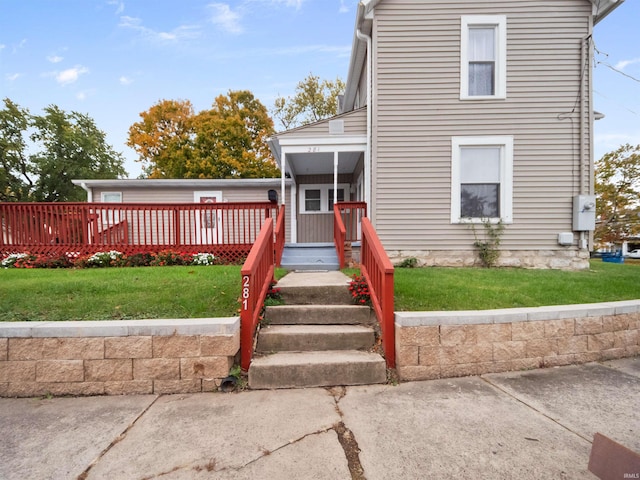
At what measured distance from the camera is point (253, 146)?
22.5 m

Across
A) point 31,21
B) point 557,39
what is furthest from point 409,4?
point 31,21

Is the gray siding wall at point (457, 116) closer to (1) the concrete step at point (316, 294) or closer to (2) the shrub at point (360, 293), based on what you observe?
(2) the shrub at point (360, 293)

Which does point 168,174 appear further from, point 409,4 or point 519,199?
point 519,199

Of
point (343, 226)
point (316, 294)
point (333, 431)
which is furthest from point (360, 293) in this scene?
point (343, 226)

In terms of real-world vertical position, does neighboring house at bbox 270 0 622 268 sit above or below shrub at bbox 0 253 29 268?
above

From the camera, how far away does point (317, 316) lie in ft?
11.4

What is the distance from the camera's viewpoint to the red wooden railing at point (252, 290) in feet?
9.34

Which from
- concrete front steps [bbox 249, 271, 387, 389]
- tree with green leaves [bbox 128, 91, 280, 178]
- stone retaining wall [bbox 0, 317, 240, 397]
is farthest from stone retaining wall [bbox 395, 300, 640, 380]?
tree with green leaves [bbox 128, 91, 280, 178]

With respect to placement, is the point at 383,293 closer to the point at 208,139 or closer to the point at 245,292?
the point at 245,292

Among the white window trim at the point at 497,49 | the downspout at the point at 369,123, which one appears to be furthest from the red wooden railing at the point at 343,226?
the white window trim at the point at 497,49

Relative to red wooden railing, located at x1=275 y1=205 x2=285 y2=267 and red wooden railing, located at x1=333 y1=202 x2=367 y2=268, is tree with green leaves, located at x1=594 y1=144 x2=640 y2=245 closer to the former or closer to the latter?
red wooden railing, located at x1=333 y1=202 x2=367 y2=268

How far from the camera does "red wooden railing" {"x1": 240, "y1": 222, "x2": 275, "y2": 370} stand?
112 inches

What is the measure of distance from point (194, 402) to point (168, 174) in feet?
74.2

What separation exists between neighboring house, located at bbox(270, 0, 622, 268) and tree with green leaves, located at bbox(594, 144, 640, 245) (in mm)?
16770
